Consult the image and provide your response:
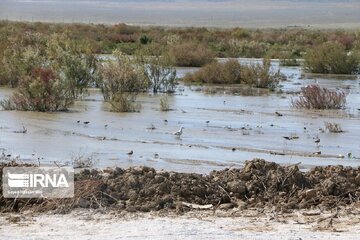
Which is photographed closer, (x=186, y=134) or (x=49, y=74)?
(x=186, y=134)

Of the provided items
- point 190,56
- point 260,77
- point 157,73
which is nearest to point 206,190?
point 157,73

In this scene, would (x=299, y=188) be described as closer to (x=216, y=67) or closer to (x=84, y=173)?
Result: (x=84, y=173)

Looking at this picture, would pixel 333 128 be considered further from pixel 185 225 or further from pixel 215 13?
pixel 215 13

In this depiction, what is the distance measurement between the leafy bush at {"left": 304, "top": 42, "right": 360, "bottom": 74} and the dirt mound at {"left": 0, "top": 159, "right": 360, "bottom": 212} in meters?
26.2

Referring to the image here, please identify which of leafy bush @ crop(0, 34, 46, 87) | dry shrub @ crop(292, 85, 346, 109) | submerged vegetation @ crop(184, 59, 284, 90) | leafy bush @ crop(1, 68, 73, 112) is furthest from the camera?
submerged vegetation @ crop(184, 59, 284, 90)

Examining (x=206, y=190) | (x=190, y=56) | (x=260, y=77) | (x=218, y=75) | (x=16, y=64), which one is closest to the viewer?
(x=206, y=190)

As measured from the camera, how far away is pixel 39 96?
22.5 meters

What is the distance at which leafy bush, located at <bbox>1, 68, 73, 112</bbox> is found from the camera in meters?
22.5

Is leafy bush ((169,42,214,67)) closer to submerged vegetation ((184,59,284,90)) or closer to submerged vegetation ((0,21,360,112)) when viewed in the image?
submerged vegetation ((0,21,360,112))

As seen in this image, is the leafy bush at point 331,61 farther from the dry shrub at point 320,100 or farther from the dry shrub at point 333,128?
the dry shrub at point 333,128

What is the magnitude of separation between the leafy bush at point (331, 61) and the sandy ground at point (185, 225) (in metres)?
27.7

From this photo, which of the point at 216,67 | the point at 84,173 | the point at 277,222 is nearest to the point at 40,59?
the point at 216,67

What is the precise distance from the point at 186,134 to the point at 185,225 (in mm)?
9113

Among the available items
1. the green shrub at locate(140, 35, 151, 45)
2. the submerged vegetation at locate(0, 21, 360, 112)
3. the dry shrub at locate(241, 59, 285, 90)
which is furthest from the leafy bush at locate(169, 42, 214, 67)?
the green shrub at locate(140, 35, 151, 45)
